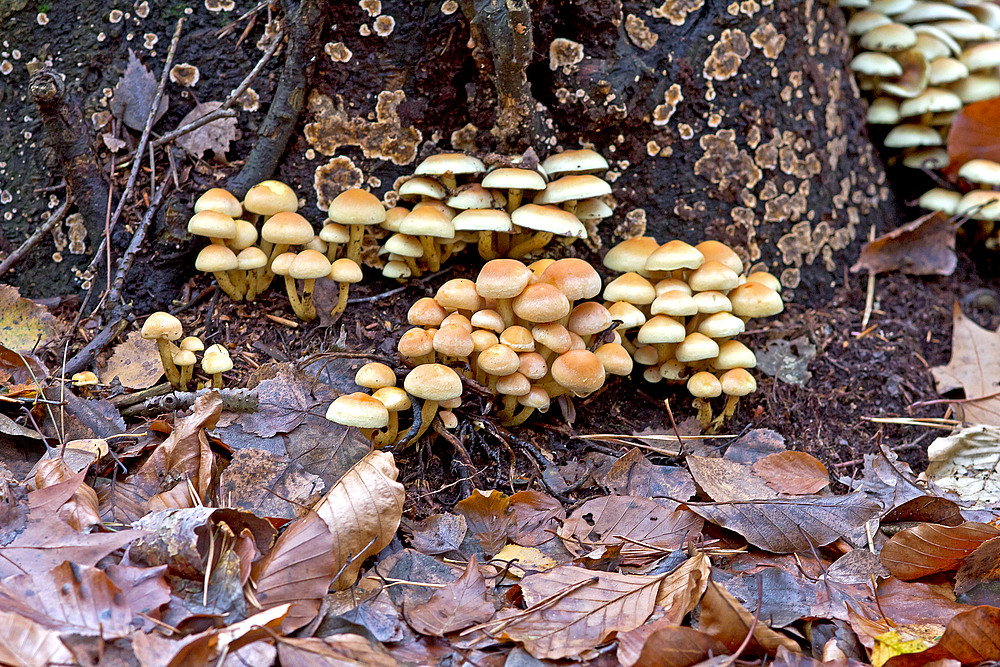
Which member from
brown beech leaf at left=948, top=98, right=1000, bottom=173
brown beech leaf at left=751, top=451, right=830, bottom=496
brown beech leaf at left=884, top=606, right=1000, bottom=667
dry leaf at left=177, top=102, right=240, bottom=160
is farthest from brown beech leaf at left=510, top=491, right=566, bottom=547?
brown beech leaf at left=948, top=98, right=1000, bottom=173

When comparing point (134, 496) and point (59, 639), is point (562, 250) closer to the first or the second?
point (134, 496)

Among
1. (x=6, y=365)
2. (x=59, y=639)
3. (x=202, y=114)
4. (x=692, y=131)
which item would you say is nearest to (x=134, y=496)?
(x=59, y=639)

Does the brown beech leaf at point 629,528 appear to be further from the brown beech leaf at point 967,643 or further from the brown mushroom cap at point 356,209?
the brown mushroom cap at point 356,209

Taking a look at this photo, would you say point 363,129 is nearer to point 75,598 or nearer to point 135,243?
point 135,243

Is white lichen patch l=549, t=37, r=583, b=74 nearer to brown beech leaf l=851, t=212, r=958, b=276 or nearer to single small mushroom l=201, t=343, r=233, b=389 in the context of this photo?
single small mushroom l=201, t=343, r=233, b=389

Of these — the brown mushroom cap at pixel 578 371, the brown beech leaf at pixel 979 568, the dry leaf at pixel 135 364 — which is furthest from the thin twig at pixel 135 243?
the brown beech leaf at pixel 979 568

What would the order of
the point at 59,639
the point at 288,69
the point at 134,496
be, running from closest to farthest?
the point at 59,639 → the point at 134,496 → the point at 288,69

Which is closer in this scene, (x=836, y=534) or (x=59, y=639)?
(x=59, y=639)
